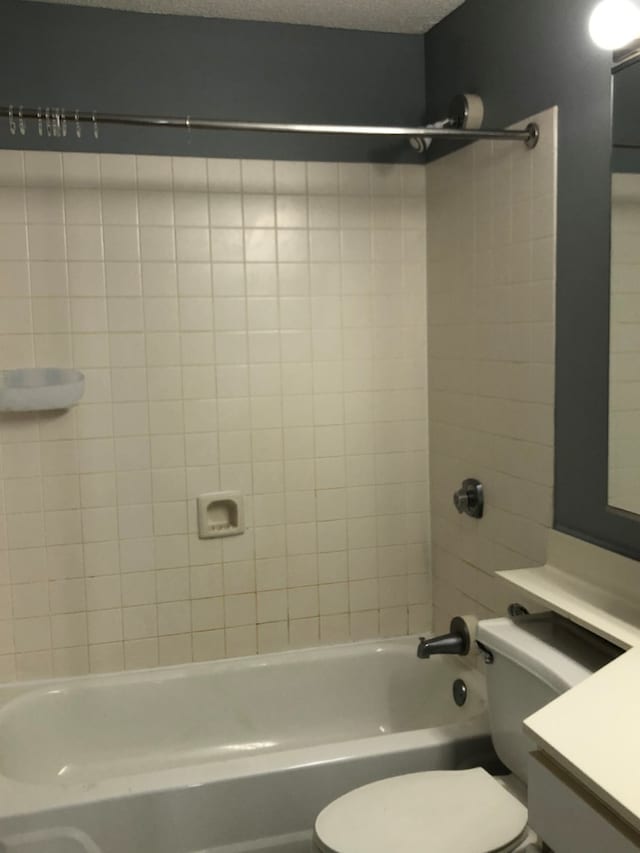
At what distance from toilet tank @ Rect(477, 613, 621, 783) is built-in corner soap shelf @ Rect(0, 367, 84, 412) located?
131 centimetres

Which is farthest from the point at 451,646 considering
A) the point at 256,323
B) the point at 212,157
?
the point at 212,157

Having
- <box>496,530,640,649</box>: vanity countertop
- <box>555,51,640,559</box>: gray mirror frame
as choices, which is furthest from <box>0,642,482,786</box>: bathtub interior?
<box>555,51,640,559</box>: gray mirror frame

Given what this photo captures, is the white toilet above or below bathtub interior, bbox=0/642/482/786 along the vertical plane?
above

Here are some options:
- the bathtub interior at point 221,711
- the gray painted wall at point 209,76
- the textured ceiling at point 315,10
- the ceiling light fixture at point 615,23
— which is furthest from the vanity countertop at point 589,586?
the textured ceiling at point 315,10

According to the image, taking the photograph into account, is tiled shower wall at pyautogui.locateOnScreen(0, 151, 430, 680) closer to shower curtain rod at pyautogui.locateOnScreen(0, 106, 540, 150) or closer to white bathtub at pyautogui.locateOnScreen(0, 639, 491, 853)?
white bathtub at pyautogui.locateOnScreen(0, 639, 491, 853)

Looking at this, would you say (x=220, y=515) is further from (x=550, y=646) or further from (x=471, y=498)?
(x=550, y=646)

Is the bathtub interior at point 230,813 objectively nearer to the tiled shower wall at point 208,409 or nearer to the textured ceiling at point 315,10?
the tiled shower wall at point 208,409

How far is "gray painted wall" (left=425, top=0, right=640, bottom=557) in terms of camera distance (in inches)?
68.9

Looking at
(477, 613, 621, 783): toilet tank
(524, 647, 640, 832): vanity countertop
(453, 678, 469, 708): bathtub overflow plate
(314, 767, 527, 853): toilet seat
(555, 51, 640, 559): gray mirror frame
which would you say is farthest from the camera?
(453, 678, 469, 708): bathtub overflow plate

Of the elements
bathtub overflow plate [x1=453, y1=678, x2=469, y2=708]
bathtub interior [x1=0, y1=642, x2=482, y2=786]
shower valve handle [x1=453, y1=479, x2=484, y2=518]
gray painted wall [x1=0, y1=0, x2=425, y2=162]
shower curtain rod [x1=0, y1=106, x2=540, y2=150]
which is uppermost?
gray painted wall [x1=0, y1=0, x2=425, y2=162]

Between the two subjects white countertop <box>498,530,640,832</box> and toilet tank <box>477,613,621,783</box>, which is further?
toilet tank <box>477,613,621,783</box>

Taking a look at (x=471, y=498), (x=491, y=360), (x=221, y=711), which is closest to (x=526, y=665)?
(x=471, y=498)

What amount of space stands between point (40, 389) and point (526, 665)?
58.1 inches

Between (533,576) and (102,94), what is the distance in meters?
1.79
